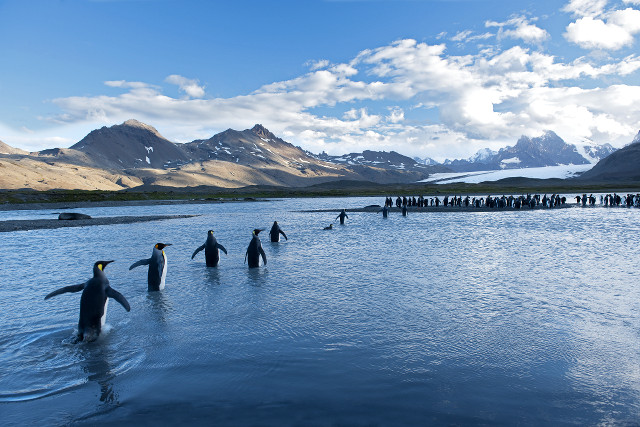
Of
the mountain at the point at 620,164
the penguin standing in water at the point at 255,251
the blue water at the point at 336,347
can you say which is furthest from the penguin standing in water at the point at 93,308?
the mountain at the point at 620,164

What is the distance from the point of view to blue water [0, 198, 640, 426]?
16.7ft

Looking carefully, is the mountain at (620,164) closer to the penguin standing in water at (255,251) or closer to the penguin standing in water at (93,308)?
the penguin standing in water at (255,251)

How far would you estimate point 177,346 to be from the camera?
23.8 ft

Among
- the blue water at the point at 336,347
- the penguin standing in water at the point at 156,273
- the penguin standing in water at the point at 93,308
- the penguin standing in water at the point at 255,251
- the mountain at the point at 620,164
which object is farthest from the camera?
the mountain at the point at 620,164

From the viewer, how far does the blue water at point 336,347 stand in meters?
5.10

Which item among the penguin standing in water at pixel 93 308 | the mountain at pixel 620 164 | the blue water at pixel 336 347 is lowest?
the blue water at pixel 336 347

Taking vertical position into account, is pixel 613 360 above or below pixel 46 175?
below

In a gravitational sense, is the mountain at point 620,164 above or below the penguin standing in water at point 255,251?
above

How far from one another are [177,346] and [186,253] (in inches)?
458

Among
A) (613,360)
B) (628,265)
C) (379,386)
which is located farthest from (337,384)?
(628,265)

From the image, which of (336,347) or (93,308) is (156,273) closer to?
(93,308)

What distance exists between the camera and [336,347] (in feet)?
23.1

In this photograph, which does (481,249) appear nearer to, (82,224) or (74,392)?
(74,392)

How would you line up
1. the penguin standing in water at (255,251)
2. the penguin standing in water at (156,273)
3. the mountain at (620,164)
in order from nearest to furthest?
the penguin standing in water at (156,273), the penguin standing in water at (255,251), the mountain at (620,164)
